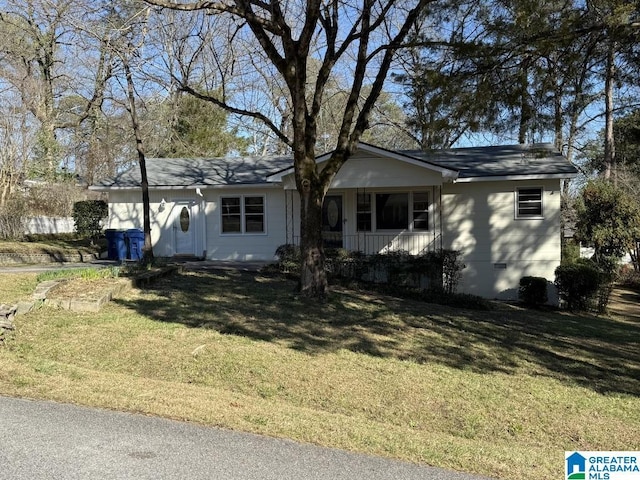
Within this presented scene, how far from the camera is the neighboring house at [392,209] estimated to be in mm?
15602

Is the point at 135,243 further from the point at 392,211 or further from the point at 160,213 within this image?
the point at 392,211

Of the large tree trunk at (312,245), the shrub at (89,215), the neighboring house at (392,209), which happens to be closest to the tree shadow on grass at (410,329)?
the large tree trunk at (312,245)

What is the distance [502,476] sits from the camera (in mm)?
3961

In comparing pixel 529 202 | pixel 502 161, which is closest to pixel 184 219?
pixel 502 161

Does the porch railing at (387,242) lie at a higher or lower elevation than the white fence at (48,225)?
lower

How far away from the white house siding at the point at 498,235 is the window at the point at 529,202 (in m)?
0.14

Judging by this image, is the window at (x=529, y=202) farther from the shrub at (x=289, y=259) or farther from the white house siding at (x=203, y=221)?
the white house siding at (x=203, y=221)

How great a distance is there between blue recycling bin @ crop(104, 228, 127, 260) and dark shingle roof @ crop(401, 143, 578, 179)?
968 cm

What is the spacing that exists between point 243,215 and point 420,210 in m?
5.79

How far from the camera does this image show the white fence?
22.3 metres

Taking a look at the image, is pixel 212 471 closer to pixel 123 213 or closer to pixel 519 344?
pixel 519 344

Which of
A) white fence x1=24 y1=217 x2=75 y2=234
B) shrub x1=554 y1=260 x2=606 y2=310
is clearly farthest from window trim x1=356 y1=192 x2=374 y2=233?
white fence x1=24 y1=217 x2=75 y2=234

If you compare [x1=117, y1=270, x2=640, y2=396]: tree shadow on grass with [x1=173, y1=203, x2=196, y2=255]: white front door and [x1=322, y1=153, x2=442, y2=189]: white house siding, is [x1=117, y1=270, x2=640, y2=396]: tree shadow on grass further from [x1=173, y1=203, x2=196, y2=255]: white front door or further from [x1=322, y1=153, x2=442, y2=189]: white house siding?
[x1=173, y1=203, x2=196, y2=255]: white front door

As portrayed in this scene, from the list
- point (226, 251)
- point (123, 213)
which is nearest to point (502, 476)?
point (226, 251)
